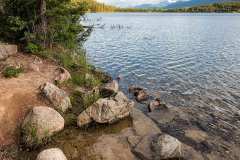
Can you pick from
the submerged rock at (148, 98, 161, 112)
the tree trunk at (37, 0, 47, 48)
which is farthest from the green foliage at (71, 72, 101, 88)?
the tree trunk at (37, 0, 47, 48)

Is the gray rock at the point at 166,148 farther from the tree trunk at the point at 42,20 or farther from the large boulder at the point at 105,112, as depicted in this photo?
the tree trunk at the point at 42,20

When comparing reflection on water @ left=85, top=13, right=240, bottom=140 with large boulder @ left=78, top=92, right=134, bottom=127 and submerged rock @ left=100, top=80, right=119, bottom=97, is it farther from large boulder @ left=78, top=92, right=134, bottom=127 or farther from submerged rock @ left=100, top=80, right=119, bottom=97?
large boulder @ left=78, top=92, right=134, bottom=127

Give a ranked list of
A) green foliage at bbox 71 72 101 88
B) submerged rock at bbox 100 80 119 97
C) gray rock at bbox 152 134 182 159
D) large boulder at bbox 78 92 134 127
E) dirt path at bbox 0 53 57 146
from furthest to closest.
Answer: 1. green foliage at bbox 71 72 101 88
2. submerged rock at bbox 100 80 119 97
3. large boulder at bbox 78 92 134 127
4. dirt path at bbox 0 53 57 146
5. gray rock at bbox 152 134 182 159

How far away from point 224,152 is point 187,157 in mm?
1851

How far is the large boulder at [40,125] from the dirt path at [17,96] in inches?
25.7

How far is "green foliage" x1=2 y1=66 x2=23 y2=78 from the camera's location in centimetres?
1614

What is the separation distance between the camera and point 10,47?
63.1 ft

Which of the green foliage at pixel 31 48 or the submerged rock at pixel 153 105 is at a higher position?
the green foliage at pixel 31 48

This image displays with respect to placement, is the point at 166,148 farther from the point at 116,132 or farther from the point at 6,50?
the point at 6,50

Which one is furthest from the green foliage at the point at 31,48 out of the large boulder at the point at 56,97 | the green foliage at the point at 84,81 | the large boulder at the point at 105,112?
the large boulder at the point at 105,112

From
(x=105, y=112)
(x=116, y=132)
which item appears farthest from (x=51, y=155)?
(x=105, y=112)

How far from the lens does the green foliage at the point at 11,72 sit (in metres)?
16.1

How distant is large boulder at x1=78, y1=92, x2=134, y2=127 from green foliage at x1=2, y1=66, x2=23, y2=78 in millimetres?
4940

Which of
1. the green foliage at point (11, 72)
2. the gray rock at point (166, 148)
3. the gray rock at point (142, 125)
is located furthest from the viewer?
the green foliage at point (11, 72)
